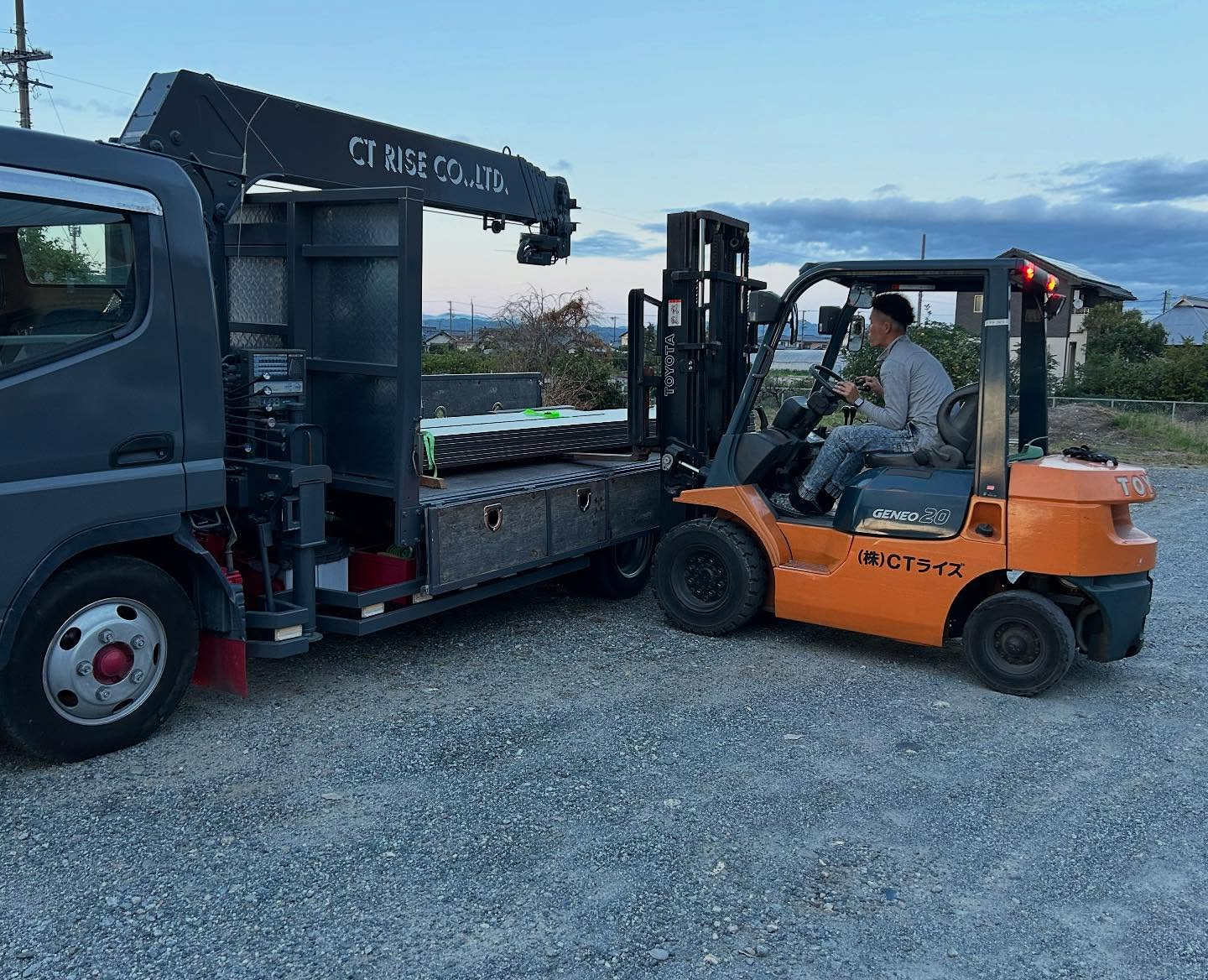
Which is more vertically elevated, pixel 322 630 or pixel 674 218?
pixel 674 218

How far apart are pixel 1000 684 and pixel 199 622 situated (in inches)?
168

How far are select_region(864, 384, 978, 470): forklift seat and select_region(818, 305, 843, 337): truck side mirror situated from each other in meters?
1.07

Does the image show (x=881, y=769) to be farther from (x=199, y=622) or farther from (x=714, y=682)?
(x=199, y=622)

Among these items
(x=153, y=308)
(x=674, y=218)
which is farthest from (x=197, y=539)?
(x=674, y=218)

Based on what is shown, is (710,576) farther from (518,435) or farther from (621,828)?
(621,828)

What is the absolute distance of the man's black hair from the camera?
662 cm

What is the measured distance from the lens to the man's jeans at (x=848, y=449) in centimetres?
657

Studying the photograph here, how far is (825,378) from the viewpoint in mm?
6773

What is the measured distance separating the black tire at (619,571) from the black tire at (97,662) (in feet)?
11.1

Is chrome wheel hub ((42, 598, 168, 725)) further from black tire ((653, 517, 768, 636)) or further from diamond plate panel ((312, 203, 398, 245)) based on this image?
black tire ((653, 517, 768, 636))

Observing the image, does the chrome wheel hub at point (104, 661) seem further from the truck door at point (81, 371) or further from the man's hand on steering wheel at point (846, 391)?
the man's hand on steering wheel at point (846, 391)

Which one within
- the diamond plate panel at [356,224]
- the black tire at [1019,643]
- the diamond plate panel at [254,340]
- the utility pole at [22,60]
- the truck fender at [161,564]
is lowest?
the black tire at [1019,643]

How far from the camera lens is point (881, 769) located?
495 cm

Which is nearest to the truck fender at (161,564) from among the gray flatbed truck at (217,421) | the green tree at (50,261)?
the gray flatbed truck at (217,421)
